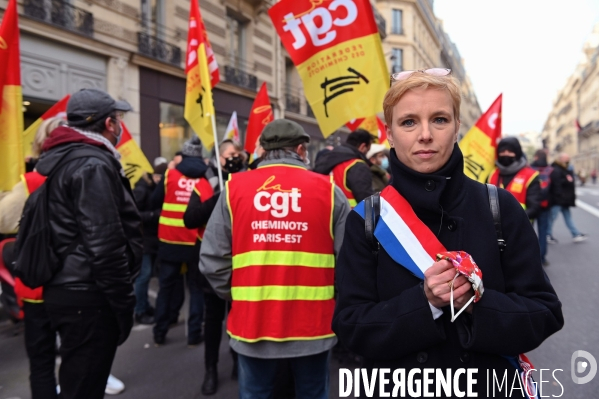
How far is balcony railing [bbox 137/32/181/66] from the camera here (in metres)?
11.0

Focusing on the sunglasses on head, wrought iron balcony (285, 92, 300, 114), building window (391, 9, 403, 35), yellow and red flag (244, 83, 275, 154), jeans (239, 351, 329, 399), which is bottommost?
jeans (239, 351, 329, 399)

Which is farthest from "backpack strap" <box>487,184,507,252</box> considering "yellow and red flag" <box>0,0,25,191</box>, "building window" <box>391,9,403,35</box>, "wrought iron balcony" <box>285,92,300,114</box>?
"building window" <box>391,9,403,35</box>

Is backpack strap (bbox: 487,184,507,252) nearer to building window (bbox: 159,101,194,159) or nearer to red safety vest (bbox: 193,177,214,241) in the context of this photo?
red safety vest (bbox: 193,177,214,241)

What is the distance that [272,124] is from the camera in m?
2.73

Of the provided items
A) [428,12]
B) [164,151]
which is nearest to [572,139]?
[428,12]

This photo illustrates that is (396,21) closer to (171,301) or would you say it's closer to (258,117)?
(258,117)

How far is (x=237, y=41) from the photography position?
15.2 m

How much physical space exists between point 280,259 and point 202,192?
1.73 m

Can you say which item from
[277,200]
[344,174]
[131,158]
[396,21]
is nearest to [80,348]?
[277,200]

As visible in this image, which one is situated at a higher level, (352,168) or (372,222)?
(352,168)

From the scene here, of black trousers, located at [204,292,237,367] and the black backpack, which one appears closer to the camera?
the black backpack

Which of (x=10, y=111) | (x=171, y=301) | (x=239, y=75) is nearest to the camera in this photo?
(x=10, y=111)

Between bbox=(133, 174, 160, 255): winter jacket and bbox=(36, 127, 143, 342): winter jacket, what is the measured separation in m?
3.04

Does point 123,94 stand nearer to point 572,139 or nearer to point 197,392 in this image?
point 197,392
